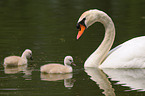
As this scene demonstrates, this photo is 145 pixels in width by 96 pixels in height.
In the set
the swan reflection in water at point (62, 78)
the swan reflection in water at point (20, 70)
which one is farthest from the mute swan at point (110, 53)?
the swan reflection in water at point (20, 70)

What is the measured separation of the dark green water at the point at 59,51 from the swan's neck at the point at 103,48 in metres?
0.35

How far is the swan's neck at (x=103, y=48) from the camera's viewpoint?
1201 cm

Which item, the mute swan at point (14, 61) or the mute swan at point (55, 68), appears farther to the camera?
the mute swan at point (14, 61)

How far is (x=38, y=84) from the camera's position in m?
9.85

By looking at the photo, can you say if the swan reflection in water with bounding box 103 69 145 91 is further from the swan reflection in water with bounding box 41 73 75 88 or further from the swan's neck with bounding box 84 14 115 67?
the swan reflection in water with bounding box 41 73 75 88

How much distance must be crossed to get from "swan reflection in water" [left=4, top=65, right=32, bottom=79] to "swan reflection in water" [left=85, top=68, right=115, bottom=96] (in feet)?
4.94

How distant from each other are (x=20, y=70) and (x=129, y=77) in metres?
2.87

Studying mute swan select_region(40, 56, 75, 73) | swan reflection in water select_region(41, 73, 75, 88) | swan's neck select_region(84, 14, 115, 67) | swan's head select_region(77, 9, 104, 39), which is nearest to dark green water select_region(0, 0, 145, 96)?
swan reflection in water select_region(41, 73, 75, 88)

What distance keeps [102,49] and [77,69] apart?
108 cm

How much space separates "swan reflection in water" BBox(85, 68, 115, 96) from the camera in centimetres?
931

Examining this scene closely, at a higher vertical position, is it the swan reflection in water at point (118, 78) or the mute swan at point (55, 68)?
the mute swan at point (55, 68)

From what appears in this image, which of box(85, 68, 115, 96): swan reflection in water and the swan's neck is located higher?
the swan's neck

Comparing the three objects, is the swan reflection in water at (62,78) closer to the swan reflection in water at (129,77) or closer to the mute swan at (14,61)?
the swan reflection in water at (129,77)

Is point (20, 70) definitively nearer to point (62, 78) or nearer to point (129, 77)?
point (62, 78)
